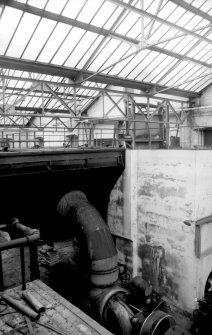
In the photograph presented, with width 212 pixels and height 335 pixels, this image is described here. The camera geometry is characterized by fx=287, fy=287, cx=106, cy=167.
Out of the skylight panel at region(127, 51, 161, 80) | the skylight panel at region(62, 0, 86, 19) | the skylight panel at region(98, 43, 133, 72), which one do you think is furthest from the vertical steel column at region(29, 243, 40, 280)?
the skylight panel at region(127, 51, 161, 80)

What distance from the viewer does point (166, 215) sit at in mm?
10875

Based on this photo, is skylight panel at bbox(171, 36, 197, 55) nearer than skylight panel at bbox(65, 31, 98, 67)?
No

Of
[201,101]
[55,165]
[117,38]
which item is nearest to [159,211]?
[55,165]

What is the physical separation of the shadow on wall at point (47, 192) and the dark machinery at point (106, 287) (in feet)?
3.63

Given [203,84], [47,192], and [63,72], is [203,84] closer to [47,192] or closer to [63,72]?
[63,72]

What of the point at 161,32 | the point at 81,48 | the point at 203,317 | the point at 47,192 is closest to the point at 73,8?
the point at 81,48

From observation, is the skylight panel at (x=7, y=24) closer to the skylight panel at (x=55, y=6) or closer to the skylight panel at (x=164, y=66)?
the skylight panel at (x=55, y=6)

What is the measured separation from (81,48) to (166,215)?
346 inches

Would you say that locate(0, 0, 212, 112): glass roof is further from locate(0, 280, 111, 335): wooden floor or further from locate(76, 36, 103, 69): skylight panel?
locate(0, 280, 111, 335): wooden floor

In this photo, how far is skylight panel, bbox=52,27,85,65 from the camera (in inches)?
506

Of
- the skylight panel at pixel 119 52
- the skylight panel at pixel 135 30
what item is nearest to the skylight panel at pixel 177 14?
the skylight panel at pixel 135 30

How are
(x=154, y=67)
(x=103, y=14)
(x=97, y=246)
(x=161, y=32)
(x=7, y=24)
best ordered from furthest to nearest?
(x=154, y=67)
(x=161, y=32)
(x=103, y=14)
(x=7, y=24)
(x=97, y=246)

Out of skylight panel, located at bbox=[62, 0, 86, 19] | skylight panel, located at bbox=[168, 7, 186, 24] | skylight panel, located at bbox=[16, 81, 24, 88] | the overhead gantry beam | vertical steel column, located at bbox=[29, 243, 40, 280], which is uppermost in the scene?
skylight panel, located at bbox=[168, 7, 186, 24]

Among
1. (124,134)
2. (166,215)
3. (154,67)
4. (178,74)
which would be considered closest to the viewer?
(166,215)
